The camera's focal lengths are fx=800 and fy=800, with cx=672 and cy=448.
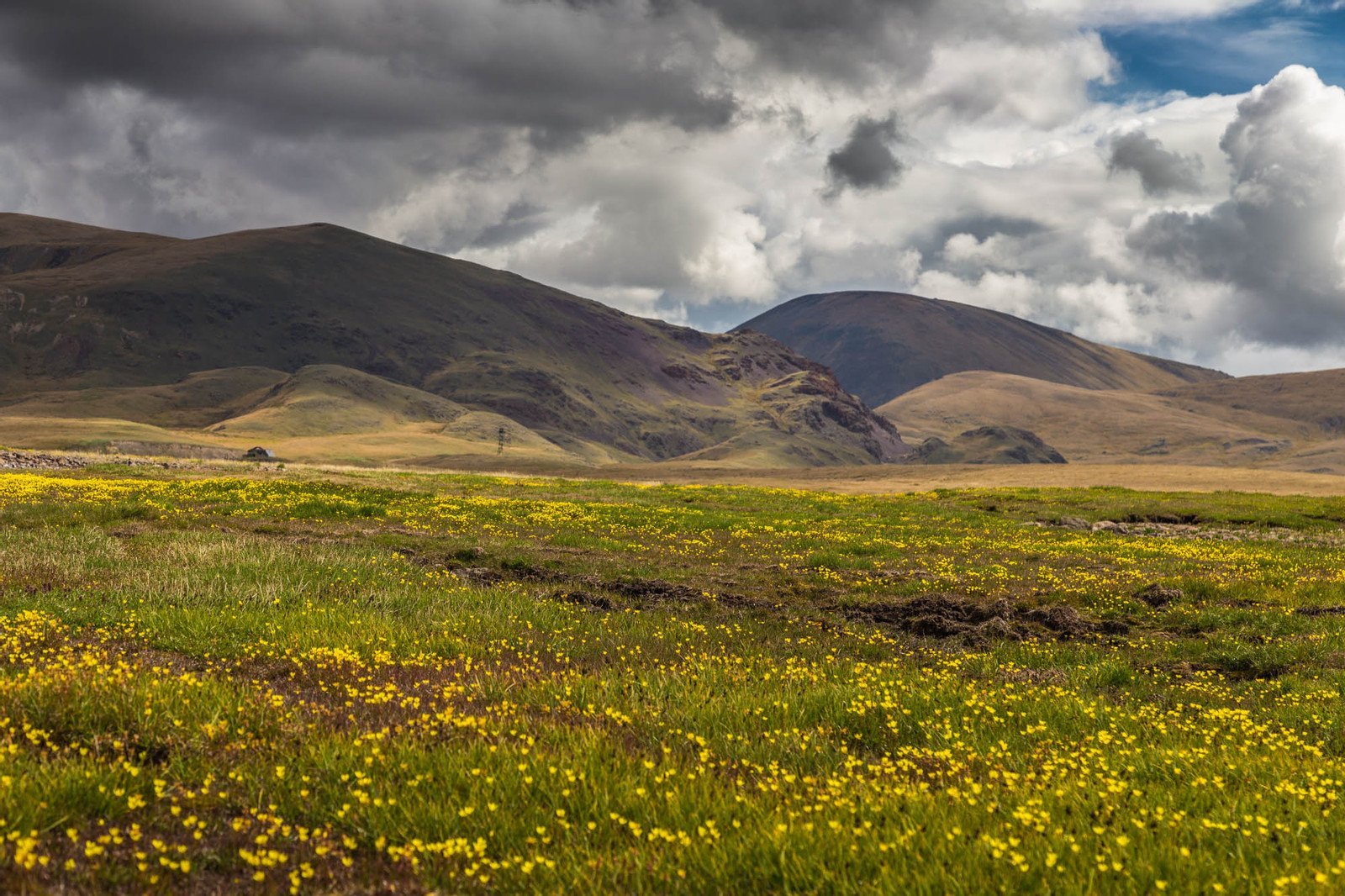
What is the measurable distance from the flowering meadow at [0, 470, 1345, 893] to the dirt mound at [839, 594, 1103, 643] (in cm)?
10

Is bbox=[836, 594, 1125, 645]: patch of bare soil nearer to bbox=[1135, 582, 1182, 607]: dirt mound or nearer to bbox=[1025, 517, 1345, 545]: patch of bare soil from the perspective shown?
bbox=[1135, 582, 1182, 607]: dirt mound

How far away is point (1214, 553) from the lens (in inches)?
1008

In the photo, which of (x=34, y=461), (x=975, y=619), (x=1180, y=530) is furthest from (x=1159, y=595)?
(x=34, y=461)

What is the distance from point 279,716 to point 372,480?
4527cm

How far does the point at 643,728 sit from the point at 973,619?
34.7 feet

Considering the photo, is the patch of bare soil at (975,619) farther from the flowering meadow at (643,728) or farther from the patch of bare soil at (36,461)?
the patch of bare soil at (36,461)

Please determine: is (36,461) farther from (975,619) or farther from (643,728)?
A: (643,728)

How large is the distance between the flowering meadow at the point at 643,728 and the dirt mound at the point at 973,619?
0.34 ft

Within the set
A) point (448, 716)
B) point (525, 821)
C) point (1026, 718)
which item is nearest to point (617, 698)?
point (448, 716)

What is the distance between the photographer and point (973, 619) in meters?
16.3

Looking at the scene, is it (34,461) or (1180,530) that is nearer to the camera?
(1180,530)

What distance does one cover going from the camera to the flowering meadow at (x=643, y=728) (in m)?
5.09

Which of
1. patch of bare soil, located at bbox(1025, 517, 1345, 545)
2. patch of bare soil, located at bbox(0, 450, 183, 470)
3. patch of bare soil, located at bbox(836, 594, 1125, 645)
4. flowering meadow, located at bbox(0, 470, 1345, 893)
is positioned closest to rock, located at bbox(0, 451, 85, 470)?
patch of bare soil, located at bbox(0, 450, 183, 470)

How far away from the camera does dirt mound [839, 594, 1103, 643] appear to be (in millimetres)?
15203
